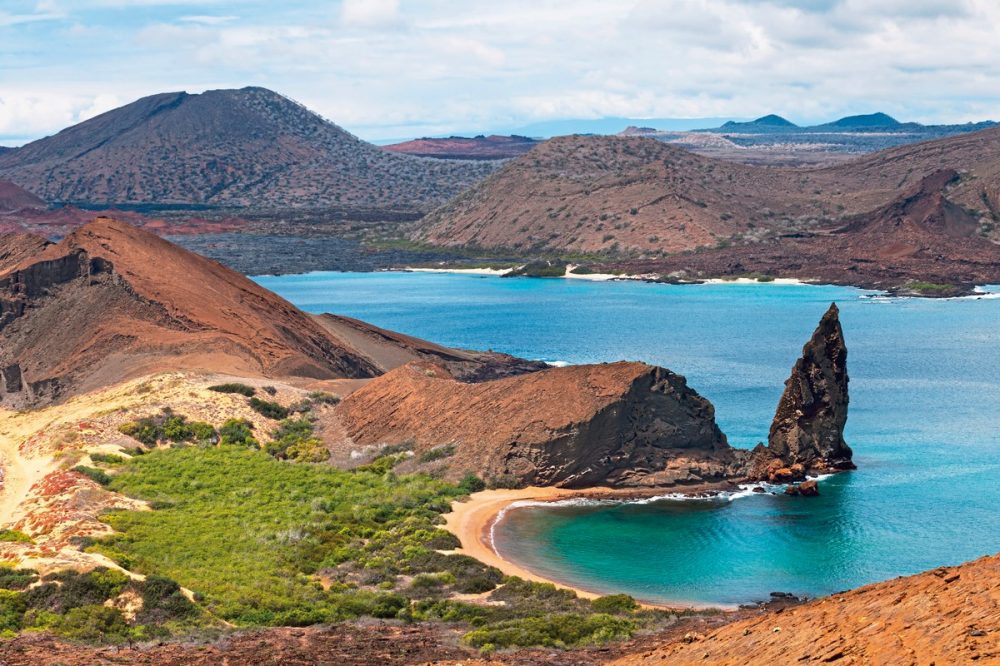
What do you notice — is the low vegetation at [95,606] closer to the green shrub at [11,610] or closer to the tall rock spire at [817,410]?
the green shrub at [11,610]

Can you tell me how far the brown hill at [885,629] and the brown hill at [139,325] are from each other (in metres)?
52.1

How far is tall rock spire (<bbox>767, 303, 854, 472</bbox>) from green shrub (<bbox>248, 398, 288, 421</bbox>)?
26058 mm

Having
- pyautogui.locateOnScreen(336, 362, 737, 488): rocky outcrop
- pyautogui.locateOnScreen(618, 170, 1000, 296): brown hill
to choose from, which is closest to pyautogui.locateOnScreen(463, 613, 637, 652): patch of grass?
pyautogui.locateOnScreen(336, 362, 737, 488): rocky outcrop

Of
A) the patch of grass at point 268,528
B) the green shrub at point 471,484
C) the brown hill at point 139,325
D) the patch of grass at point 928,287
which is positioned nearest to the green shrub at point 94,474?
the patch of grass at point 268,528

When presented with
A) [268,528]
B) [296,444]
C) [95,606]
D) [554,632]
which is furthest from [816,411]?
[95,606]

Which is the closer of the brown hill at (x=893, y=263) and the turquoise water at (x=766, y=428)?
the turquoise water at (x=766, y=428)

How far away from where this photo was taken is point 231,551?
48625 mm

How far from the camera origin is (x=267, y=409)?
233 feet

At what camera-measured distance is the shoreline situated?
4791cm

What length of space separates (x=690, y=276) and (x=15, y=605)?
15749 cm

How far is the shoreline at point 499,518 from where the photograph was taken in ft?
157

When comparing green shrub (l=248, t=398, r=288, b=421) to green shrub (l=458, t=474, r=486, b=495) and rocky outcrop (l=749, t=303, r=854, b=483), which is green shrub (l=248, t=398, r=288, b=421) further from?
rocky outcrop (l=749, t=303, r=854, b=483)

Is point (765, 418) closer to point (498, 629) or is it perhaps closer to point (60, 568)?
point (498, 629)

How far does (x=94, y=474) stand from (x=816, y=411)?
115 ft
